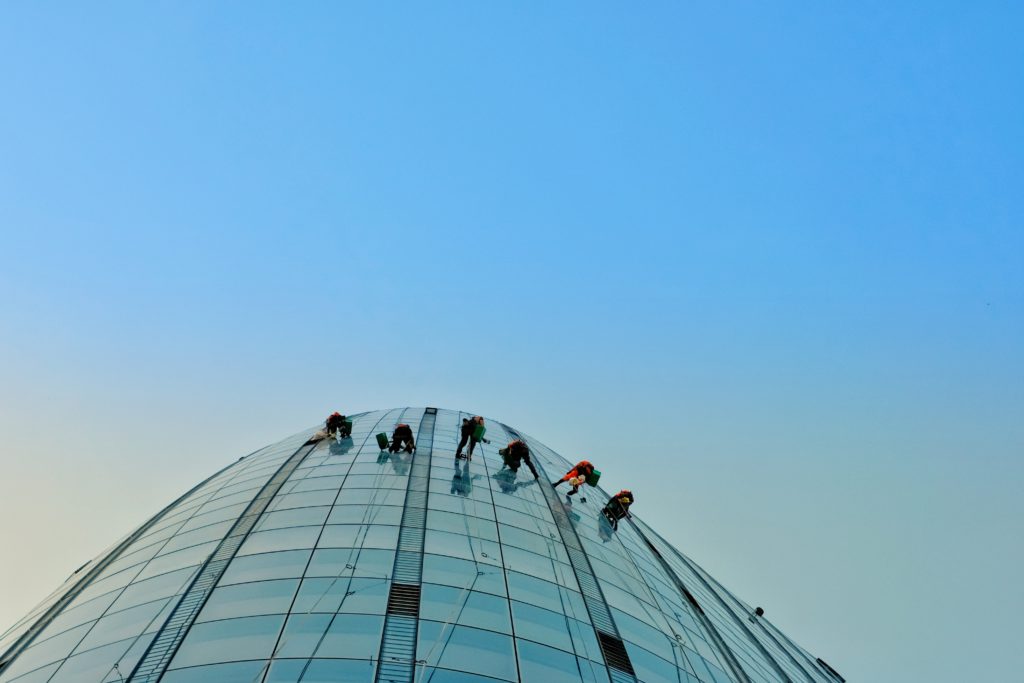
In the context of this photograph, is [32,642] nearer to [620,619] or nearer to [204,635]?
[204,635]

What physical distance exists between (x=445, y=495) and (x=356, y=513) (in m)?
3.92

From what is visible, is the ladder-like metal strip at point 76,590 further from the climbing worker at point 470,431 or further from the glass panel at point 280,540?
the climbing worker at point 470,431

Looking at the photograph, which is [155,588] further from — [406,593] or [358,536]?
[406,593]

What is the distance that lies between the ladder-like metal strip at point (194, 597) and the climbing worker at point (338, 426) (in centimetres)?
786

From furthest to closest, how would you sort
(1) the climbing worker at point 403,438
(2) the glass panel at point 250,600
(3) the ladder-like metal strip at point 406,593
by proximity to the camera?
(1) the climbing worker at point 403,438
(2) the glass panel at point 250,600
(3) the ladder-like metal strip at point 406,593

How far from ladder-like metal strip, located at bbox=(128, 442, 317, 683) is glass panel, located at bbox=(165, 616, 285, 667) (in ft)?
0.96

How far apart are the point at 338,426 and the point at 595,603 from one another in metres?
19.6

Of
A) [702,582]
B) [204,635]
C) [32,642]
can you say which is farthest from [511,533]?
[702,582]

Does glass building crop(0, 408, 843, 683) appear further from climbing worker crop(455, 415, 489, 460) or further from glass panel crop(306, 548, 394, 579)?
climbing worker crop(455, 415, 489, 460)

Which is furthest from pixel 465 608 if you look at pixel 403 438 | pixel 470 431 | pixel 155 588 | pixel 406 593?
pixel 403 438

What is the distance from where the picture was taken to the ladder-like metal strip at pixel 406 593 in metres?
14.6

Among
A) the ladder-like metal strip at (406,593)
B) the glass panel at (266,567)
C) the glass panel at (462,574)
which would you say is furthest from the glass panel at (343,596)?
the glass panel at (462,574)

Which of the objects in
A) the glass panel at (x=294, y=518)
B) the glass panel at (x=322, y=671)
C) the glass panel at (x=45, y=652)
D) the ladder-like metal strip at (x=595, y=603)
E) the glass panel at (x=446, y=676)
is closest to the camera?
the glass panel at (x=322, y=671)

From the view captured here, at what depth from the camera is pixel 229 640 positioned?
15.6 metres
